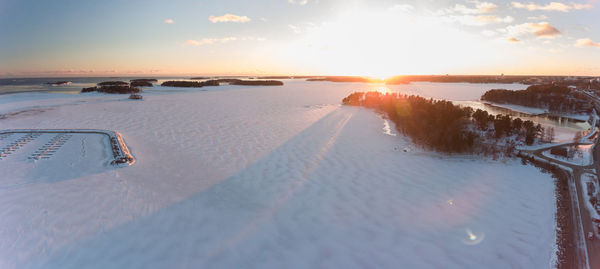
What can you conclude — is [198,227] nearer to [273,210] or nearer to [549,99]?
[273,210]

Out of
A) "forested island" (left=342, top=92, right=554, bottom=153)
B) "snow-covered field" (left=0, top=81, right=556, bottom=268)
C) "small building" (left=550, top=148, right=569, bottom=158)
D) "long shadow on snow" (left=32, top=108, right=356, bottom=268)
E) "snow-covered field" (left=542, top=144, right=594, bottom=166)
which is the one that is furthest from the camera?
"forested island" (left=342, top=92, right=554, bottom=153)

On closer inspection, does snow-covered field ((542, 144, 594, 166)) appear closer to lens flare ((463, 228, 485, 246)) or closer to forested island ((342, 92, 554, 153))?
forested island ((342, 92, 554, 153))

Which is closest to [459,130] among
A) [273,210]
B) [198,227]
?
[273,210]

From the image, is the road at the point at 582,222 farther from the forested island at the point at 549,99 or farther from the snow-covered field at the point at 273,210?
the forested island at the point at 549,99

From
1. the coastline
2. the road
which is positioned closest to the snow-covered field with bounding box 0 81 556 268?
the coastline

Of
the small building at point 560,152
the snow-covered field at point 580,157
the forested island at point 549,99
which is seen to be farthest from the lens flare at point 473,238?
the forested island at point 549,99

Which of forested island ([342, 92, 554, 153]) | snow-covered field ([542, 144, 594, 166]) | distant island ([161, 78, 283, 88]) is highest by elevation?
A: distant island ([161, 78, 283, 88])
